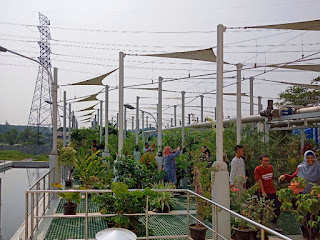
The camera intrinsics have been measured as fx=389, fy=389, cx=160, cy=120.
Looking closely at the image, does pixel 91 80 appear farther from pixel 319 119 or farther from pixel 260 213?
pixel 260 213

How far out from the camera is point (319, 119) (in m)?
11.3

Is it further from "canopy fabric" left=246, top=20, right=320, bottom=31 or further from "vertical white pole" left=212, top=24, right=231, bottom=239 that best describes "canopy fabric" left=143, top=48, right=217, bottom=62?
"vertical white pole" left=212, top=24, right=231, bottom=239

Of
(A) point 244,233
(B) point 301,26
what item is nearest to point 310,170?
(A) point 244,233

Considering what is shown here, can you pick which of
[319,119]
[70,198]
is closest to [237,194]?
[70,198]

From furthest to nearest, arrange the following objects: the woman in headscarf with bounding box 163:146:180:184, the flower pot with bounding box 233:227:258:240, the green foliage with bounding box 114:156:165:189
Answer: the woman in headscarf with bounding box 163:146:180:184
the green foliage with bounding box 114:156:165:189
the flower pot with bounding box 233:227:258:240

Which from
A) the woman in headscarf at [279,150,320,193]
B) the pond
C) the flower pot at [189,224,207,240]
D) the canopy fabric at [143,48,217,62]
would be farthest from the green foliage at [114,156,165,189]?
the pond

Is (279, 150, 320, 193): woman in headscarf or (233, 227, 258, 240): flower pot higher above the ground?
(279, 150, 320, 193): woman in headscarf

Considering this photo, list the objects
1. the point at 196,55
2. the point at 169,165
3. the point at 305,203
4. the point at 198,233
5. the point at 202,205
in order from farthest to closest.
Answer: the point at 169,165 → the point at 196,55 → the point at 202,205 → the point at 198,233 → the point at 305,203

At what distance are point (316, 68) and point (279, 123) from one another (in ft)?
10.8

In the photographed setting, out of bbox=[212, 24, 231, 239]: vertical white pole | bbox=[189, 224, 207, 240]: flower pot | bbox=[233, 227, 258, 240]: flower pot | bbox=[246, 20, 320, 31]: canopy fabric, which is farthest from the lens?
bbox=[246, 20, 320, 31]: canopy fabric

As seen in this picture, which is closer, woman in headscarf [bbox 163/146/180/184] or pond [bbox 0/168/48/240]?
woman in headscarf [bbox 163/146/180/184]

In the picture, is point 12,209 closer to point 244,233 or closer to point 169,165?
point 169,165

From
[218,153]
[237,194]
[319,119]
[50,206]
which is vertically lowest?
[50,206]

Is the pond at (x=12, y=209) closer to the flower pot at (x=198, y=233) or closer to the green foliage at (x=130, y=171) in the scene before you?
the green foliage at (x=130, y=171)
